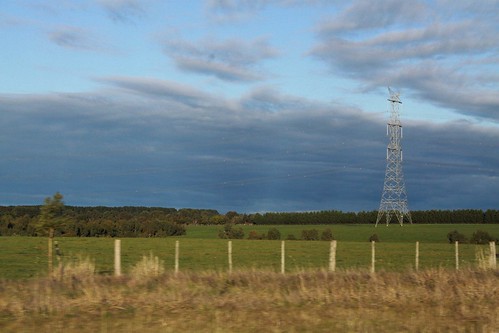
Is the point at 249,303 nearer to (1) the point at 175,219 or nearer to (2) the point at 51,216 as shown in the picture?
(2) the point at 51,216

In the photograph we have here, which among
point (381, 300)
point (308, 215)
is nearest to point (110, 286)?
point (381, 300)

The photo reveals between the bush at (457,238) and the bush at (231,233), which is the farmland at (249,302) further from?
the bush at (231,233)

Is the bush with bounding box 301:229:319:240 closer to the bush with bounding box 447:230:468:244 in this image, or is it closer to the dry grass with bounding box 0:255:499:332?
the bush with bounding box 447:230:468:244

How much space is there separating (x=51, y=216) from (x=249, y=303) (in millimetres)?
8153

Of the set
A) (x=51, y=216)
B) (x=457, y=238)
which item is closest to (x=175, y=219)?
(x=457, y=238)

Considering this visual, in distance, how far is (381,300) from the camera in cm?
1511

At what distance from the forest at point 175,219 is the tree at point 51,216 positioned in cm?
8603

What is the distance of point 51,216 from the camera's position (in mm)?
19359

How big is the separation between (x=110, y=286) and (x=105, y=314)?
3.62m

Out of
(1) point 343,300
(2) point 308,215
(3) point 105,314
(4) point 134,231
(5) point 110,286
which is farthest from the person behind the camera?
(2) point 308,215

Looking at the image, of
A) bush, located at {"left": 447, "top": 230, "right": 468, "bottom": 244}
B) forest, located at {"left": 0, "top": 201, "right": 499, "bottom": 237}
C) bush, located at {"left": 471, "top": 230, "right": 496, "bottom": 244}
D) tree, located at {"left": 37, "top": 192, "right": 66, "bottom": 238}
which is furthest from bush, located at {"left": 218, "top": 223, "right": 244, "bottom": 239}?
tree, located at {"left": 37, "top": 192, "right": 66, "bottom": 238}

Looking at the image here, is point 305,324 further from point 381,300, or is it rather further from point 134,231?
point 134,231

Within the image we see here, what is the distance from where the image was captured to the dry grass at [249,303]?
11953mm

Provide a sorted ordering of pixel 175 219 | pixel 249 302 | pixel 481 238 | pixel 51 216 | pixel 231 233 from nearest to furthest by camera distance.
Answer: pixel 249 302
pixel 51 216
pixel 481 238
pixel 231 233
pixel 175 219
